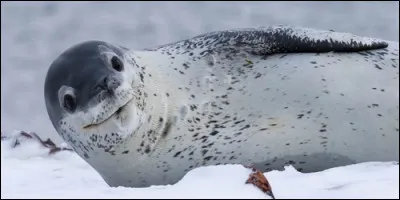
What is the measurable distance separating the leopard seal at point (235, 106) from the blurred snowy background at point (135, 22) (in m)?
3.07

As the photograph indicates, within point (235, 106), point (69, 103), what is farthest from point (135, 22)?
point (69, 103)

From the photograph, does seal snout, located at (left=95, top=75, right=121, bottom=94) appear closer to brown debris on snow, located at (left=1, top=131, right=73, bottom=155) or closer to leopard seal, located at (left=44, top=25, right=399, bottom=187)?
leopard seal, located at (left=44, top=25, right=399, bottom=187)

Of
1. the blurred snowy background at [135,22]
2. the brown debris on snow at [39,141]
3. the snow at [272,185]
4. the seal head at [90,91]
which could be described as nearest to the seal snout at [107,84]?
the seal head at [90,91]

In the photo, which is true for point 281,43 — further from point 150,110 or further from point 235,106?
point 150,110

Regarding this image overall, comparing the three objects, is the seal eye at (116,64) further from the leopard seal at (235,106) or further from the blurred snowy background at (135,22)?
the blurred snowy background at (135,22)

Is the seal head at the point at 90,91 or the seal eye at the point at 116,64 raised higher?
the seal eye at the point at 116,64

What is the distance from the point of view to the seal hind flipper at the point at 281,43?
12.0 ft

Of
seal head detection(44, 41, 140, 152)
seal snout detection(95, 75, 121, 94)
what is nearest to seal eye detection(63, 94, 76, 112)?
seal head detection(44, 41, 140, 152)

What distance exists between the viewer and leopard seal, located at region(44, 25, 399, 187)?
3125mm

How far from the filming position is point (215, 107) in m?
3.46

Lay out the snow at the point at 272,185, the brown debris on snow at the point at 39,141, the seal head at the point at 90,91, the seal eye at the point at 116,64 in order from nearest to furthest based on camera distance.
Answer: the snow at the point at 272,185 < the seal head at the point at 90,91 < the seal eye at the point at 116,64 < the brown debris on snow at the point at 39,141

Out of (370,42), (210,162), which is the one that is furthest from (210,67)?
(370,42)

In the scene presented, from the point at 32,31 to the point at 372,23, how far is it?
309 cm

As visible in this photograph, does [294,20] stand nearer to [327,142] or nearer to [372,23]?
[372,23]
